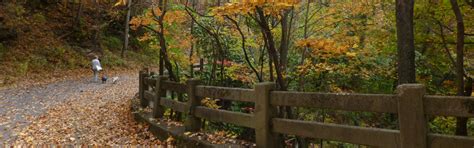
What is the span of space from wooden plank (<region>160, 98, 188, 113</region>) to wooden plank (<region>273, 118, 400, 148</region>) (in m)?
2.75

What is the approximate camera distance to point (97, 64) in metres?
20.5

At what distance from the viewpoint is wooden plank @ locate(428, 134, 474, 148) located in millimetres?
3125

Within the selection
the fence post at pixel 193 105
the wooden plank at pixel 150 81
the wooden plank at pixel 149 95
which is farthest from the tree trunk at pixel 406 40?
the wooden plank at pixel 150 81

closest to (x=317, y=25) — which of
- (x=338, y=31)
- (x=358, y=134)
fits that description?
(x=338, y=31)

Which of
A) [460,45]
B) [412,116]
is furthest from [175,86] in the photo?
[412,116]

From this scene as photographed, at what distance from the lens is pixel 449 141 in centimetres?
322

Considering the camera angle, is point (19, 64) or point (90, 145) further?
point (19, 64)

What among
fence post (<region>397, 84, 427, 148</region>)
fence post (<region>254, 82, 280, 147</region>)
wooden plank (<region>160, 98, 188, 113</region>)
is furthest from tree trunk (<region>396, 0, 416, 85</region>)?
wooden plank (<region>160, 98, 188, 113</region>)

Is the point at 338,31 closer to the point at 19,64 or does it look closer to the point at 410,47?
the point at 410,47

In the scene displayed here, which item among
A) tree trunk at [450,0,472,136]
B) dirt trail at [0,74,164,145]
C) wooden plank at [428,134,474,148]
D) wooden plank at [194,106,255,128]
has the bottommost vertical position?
dirt trail at [0,74,164,145]

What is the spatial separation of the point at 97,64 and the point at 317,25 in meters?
13.4

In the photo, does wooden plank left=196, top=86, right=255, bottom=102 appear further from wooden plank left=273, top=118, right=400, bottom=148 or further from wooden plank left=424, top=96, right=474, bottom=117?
wooden plank left=424, top=96, right=474, bottom=117

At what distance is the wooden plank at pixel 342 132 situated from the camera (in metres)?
3.63

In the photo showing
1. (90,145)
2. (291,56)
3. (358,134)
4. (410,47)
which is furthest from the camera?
(291,56)
